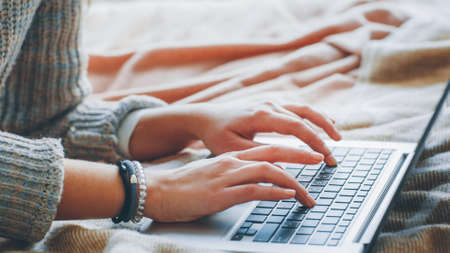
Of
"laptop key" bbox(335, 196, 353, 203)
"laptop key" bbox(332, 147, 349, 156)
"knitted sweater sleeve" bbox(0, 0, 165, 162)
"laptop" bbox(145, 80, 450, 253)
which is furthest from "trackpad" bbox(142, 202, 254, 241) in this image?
"knitted sweater sleeve" bbox(0, 0, 165, 162)

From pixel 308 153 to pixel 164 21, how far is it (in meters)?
1.02

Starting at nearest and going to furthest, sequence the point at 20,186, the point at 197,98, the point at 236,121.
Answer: the point at 20,186 → the point at 236,121 → the point at 197,98

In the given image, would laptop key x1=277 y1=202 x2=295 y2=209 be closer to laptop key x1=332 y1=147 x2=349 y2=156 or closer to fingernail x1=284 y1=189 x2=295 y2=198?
fingernail x1=284 y1=189 x2=295 y2=198

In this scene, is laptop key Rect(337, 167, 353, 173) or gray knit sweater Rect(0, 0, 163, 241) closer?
laptop key Rect(337, 167, 353, 173)

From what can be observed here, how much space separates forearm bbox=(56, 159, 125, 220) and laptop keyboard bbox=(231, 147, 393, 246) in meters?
0.16

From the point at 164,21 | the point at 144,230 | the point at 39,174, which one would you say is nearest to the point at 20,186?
the point at 39,174

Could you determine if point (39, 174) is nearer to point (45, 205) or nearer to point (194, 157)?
point (45, 205)

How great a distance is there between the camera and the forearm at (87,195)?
726 mm

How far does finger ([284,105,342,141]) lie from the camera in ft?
2.99

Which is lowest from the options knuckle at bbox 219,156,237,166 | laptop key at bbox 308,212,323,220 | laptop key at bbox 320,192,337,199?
laptop key at bbox 320,192,337,199

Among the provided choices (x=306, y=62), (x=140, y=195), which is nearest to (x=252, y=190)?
(x=140, y=195)

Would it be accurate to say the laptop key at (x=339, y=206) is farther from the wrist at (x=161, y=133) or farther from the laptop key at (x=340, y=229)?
the wrist at (x=161, y=133)

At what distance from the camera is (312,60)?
54.1 inches

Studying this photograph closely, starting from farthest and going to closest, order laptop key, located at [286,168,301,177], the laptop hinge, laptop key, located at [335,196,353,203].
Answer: laptop key, located at [286,168,301,177] < laptop key, located at [335,196,353,203] < the laptop hinge
